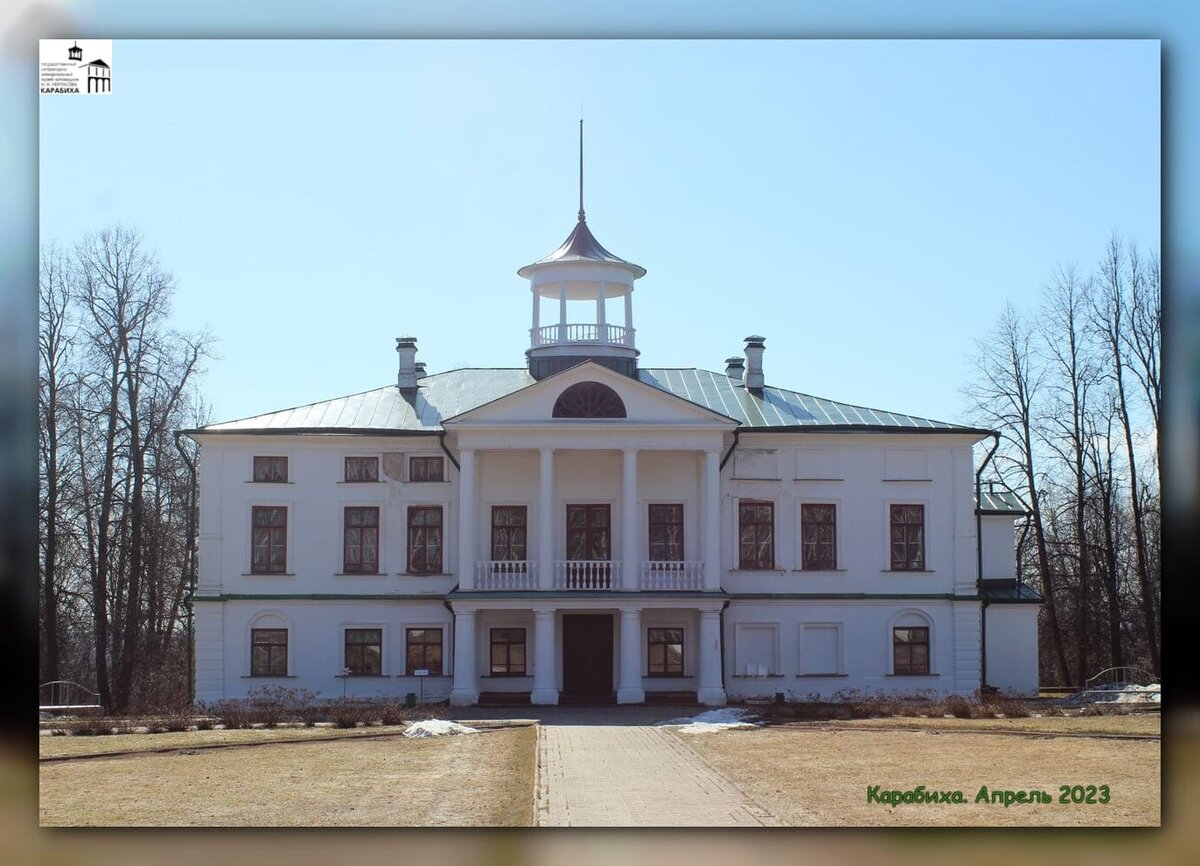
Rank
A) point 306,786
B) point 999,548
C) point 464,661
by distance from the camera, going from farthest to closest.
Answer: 1. point 999,548
2. point 464,661
3. point 306,786

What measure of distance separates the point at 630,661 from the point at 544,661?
5.19 feet

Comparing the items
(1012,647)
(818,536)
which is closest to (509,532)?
(818,536)

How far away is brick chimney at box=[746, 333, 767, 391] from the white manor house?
4.87 feet

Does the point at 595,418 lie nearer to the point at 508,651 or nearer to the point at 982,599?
the point at 508,651

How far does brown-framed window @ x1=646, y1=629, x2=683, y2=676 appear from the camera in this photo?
27938 millimetres

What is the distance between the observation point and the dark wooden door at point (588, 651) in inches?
1104

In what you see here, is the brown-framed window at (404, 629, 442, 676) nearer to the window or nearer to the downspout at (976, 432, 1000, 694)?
the window

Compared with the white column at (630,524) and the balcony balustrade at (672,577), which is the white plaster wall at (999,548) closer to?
the balcony balustrade at (672,577)

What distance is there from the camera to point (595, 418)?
26.8 meters

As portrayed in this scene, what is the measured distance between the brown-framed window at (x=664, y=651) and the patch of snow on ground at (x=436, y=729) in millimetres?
6797

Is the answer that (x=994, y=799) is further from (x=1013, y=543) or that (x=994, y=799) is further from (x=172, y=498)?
(x=172, y=498)

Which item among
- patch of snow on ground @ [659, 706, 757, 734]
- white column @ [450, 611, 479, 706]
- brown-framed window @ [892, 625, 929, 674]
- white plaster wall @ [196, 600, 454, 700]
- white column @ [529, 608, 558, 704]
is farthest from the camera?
brown-framed window @ [892, 625, 929, 674]

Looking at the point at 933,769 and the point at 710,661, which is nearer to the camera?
the point at 933,769

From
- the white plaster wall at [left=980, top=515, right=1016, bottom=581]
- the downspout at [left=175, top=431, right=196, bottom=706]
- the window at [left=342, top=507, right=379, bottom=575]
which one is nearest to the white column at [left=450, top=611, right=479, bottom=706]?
the window at [left=342, top=507, right=379, bottom=575]
